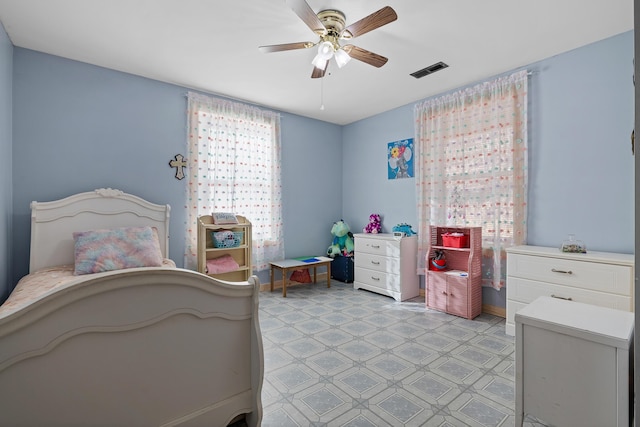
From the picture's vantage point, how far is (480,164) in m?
3.35

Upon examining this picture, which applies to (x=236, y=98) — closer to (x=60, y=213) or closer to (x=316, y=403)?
(x=60, y=213)

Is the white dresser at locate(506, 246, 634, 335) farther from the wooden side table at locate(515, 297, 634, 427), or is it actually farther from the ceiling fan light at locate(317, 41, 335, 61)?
the ceiling fan light at locate(317, 41, 335, 61)

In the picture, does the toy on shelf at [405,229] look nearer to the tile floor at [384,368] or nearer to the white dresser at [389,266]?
the white dresser at [389,266]

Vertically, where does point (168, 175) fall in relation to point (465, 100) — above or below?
below

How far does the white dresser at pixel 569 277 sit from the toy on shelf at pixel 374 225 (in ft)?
6.27

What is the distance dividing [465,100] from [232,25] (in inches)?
103

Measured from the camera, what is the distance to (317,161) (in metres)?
4.91

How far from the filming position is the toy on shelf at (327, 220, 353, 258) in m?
4.84

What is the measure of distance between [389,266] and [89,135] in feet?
11.9

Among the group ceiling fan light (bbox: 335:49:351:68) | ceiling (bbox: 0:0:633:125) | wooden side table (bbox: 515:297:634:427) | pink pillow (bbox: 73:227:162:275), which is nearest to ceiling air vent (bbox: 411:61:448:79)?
ceiling (bbox: 0:0:633:125)

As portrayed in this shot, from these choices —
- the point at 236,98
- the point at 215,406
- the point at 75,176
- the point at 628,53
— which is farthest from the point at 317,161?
the point at 215,406

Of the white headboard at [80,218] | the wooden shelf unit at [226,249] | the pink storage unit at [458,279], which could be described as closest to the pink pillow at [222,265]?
the wooden shelf unit at [226,249]

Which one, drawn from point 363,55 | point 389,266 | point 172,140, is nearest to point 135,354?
point 363,55

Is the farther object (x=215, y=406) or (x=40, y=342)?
(x=215, y=406)
